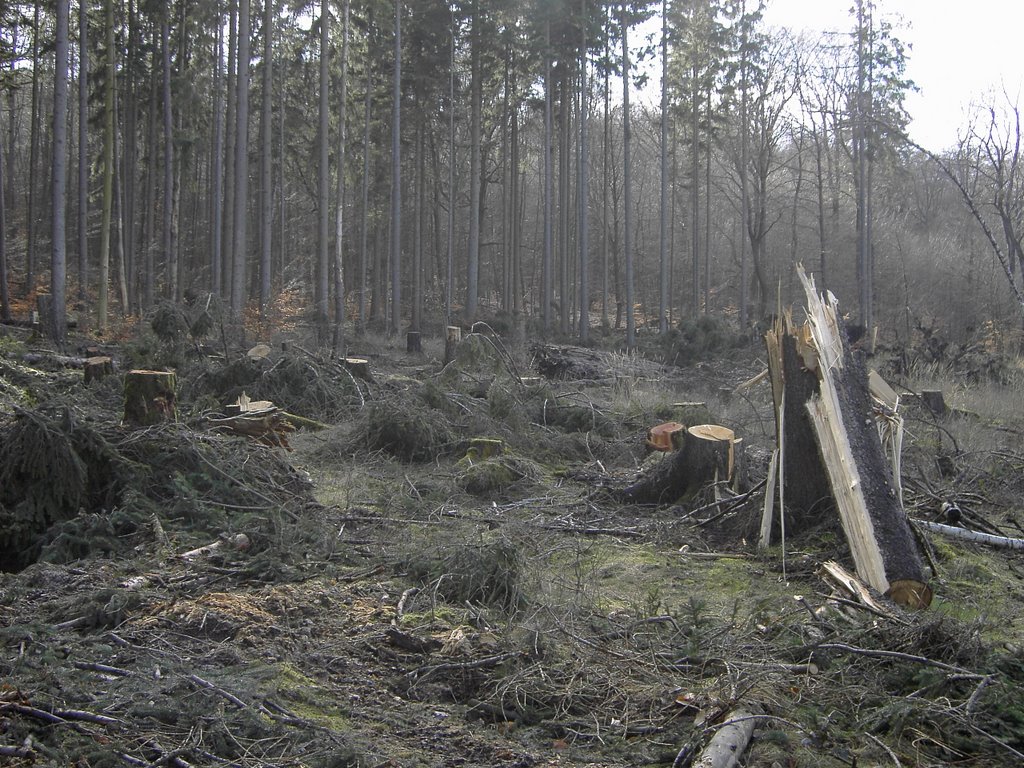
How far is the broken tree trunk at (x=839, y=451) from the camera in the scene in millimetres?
5078

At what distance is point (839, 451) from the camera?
19.0 feet

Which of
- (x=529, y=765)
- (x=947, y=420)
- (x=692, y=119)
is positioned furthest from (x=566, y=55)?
(x=529, y=765)

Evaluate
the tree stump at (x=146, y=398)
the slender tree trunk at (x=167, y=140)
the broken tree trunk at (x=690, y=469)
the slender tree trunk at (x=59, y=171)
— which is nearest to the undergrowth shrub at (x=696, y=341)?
the slender tree trunk at (x=167, y=140)

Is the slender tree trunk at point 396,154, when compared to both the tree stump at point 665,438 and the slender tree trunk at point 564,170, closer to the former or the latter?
the slender tree trunk at point 564,170

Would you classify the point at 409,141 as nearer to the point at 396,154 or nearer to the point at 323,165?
the point at 396,154

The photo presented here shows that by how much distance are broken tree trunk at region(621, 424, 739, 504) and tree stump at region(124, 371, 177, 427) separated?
169 inches

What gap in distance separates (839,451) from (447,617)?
285cm

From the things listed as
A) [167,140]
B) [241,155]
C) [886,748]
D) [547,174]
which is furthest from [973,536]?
[547,174]

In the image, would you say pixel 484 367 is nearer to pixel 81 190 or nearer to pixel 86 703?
pixel 86 703

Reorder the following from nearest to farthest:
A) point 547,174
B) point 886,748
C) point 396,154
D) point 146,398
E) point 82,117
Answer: point 886,748 → point 146,398 → point 82,117 → point 396,154 → point 547,174

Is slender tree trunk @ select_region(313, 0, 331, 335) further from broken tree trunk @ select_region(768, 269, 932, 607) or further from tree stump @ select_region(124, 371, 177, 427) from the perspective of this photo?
broken tree trunk @ select_region(768, 269, 932, 607)

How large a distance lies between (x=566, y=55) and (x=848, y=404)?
25.6 m

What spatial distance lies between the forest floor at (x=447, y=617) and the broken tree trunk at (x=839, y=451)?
27 centimetres

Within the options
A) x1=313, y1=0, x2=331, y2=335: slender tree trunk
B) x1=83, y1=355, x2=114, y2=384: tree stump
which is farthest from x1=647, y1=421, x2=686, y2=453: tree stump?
x1=313, y1=0, x2=331, y2=335: slender tree trunk
